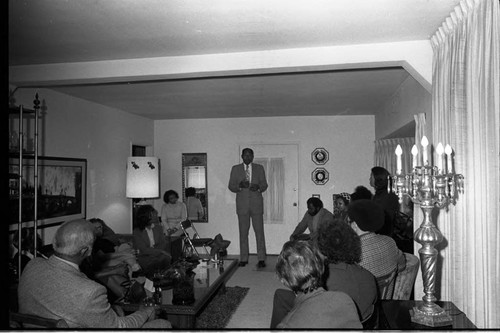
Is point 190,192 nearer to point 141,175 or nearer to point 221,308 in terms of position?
point 141,175

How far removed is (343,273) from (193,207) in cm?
377

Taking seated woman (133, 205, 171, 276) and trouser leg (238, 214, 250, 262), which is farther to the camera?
trouser leg (238, 214, 250, 262)

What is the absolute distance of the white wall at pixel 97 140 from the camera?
374cm

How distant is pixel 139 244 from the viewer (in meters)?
3.82

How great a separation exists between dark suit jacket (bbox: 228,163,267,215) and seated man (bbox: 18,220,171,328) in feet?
9.59

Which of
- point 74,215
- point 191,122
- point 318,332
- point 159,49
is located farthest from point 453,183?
point 191,122

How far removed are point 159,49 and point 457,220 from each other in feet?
7.15

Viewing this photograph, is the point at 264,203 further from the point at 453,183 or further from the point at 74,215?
the point at 453,183

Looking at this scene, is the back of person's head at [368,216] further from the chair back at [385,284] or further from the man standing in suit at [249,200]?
the man standing in suit at [249,200]

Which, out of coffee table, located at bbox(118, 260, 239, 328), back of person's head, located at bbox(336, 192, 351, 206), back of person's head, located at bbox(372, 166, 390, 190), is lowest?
coffee table, located at bbox(118, 260, 239, 328)

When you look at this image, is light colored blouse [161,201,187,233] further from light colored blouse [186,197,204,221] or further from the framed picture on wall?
the framed picture on wall

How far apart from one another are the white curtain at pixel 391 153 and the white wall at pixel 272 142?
0.42 ft

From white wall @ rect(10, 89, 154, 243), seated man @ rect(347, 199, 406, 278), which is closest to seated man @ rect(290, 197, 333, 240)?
seated man @ rect(347, 199, 406, 278)

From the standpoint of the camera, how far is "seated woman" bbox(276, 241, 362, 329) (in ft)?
4.47
